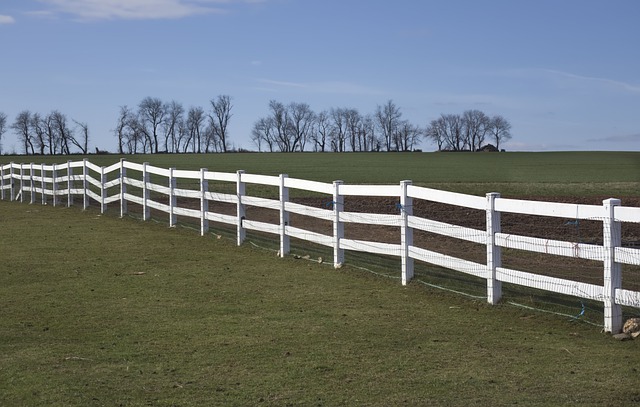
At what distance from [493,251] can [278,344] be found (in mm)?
3221

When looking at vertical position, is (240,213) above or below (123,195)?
below

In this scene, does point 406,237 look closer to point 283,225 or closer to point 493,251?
point 493,251

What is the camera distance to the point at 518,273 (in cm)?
1013

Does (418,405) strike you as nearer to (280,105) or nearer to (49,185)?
(49,185)

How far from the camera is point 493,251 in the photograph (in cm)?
1049

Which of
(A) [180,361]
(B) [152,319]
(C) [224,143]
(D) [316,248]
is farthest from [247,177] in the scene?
(C) [224,143]

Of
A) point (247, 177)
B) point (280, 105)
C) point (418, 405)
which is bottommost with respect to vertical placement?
point (418, 405)

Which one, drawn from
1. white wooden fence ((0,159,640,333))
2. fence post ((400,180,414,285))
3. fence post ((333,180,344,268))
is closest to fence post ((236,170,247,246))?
white wooden fence ((0,159,640,333))

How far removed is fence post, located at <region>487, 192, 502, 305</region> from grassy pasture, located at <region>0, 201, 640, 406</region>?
0.95 ft

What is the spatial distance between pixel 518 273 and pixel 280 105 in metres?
114

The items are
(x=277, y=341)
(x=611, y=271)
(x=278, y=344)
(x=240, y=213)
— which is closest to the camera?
(x=278, y=344)

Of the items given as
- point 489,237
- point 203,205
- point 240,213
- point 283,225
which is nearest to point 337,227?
point 283,225

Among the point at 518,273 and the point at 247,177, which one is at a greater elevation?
the point at 247,177

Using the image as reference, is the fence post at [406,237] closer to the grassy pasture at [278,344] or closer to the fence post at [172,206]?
the grassy pasture at [278,344]
